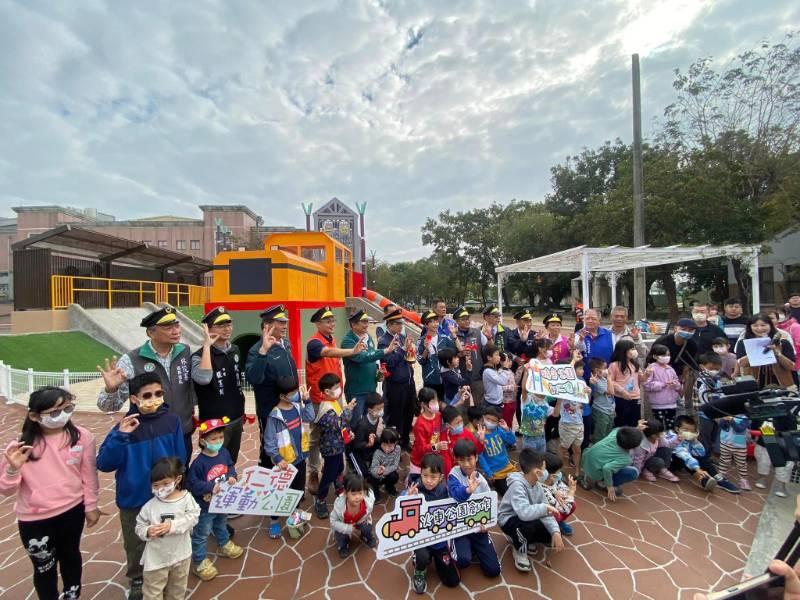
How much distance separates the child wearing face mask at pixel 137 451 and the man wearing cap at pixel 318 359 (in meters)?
1.44

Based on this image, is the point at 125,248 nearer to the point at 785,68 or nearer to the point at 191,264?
the point at 191,264

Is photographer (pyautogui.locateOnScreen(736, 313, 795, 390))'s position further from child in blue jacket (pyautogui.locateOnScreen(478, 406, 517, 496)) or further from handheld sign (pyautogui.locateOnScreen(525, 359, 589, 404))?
child in blue jacket (pyautogui.locateOnScreen(478, 406, 517, 496))

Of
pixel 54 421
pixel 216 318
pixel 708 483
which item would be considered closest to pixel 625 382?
pixel 708 483

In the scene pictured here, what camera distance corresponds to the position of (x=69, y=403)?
7.63 feet

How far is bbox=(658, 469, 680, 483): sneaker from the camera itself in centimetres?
417

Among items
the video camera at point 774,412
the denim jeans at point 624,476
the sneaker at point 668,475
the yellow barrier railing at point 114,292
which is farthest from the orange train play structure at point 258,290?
the yellow barrier railing at point 114,292

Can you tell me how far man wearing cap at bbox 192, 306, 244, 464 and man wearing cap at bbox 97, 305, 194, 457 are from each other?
88 millimetres

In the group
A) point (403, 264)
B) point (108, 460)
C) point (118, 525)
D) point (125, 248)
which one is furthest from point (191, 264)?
point (403, 264)

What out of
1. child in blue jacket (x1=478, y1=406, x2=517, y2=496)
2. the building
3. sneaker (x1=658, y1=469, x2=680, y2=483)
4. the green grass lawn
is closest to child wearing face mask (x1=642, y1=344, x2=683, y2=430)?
sneaker (x1=658, y1=469, x2=680, y2=483)

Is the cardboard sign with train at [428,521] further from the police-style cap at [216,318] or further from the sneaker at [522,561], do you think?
the police-style cap at [216,318]

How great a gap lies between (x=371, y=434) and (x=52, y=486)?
2.31 metres

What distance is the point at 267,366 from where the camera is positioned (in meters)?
3.38

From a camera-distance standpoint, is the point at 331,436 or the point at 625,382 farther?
the point at 625,382

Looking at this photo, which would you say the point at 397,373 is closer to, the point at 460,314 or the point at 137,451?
the point at 460,314
